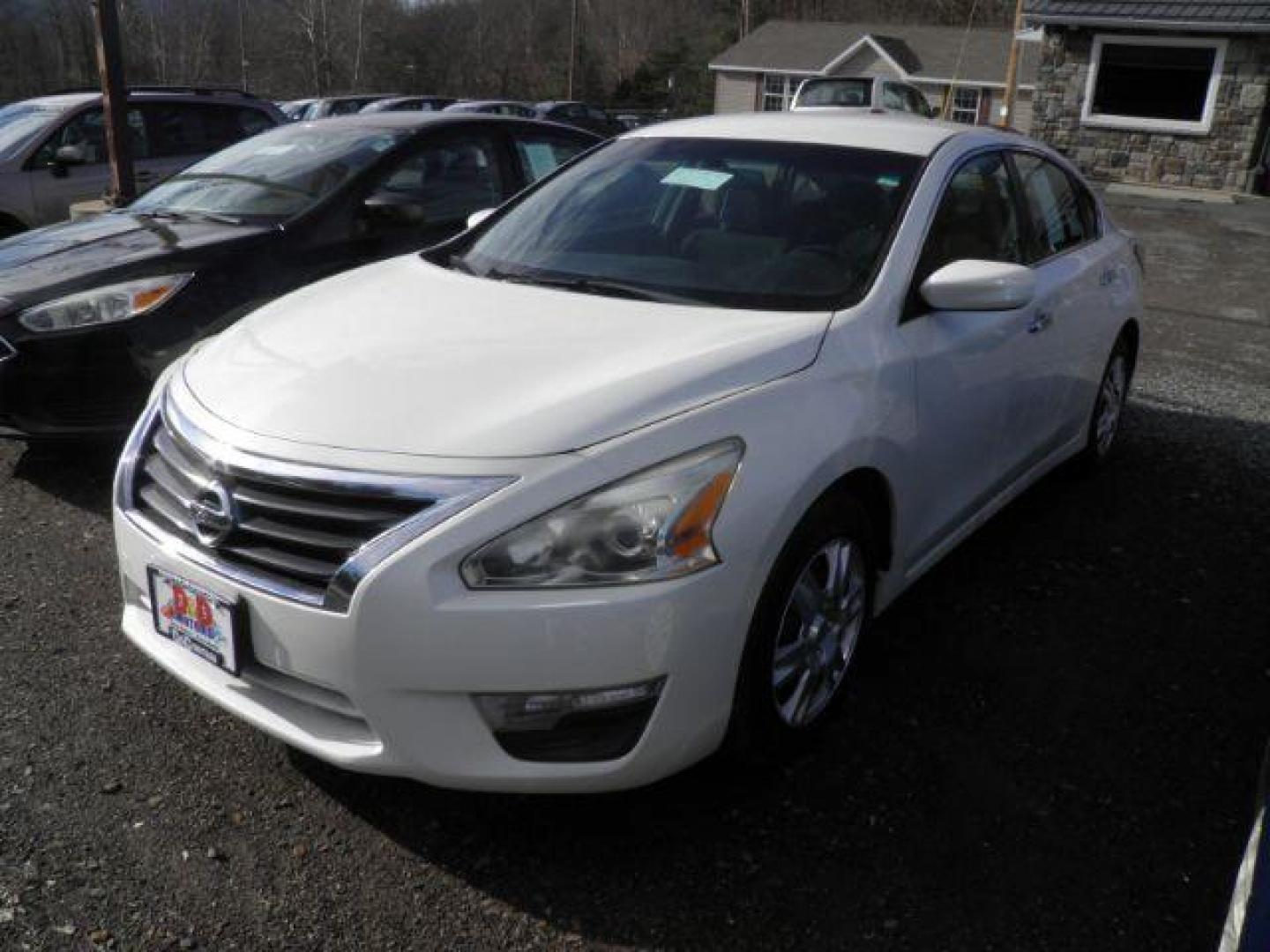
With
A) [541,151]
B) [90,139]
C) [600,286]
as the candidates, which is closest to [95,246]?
[541,151]

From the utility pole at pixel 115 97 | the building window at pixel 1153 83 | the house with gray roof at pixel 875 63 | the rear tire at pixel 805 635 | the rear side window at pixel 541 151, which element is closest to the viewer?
the rear tire at pixel 805 635

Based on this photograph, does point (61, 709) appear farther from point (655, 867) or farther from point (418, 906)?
point (655, 867)

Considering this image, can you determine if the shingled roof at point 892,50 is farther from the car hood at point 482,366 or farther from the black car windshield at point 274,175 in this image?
the car hood at point 482,366

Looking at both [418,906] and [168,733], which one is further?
[168,733]

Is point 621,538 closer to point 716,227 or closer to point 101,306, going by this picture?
point 716,227

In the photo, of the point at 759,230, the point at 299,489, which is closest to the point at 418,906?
the point at 299,489

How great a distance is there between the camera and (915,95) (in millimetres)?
21016

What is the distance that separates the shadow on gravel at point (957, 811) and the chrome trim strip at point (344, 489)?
0.69m

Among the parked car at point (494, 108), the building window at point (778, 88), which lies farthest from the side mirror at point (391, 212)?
the building window at point (778, 88)

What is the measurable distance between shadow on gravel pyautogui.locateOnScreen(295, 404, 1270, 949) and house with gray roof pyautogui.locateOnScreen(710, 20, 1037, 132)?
38.5m

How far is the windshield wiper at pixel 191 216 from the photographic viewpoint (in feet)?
16.8

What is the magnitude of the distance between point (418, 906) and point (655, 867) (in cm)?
52

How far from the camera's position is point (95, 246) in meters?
4.92

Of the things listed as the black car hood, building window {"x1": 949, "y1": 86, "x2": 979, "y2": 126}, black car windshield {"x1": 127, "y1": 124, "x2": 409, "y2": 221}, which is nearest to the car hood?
the black car hood
